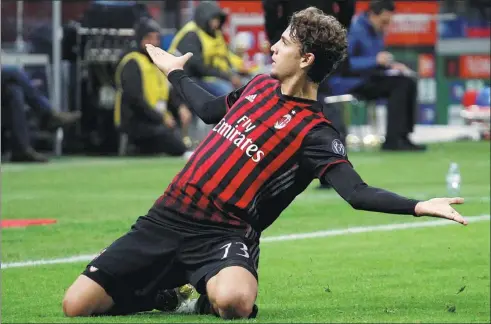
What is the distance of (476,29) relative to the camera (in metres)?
27.4

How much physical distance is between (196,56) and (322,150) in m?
13.6

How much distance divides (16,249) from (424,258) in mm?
2746

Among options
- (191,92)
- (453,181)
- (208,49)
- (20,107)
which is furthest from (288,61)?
(208,49)

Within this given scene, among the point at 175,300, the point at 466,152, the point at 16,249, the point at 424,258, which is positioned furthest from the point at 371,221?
the point at 466,152

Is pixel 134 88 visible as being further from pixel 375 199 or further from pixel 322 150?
pixel 375 199

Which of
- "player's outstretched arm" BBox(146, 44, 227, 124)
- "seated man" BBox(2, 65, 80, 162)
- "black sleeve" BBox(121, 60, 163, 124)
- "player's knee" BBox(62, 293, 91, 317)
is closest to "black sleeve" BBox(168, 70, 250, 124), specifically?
"player's outstretched arm" BBox(146, 44, 227, 124)

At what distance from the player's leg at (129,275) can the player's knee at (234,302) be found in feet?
1.39

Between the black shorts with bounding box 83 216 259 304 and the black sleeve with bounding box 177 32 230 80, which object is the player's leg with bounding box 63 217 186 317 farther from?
the black sleeve with bounding box 177 32 230 80

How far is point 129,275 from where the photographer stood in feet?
23.3

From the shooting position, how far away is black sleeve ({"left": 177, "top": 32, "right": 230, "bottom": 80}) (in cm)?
2045

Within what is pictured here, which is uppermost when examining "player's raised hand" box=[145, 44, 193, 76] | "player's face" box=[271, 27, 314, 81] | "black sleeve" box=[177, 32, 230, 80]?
"player's face" box=[271, 27, 314, 81]

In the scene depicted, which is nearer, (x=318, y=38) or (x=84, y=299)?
(x=84, y=299)

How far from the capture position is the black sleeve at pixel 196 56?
67.1 ft

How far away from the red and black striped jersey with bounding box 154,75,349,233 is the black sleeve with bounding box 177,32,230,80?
13179 millimetres
